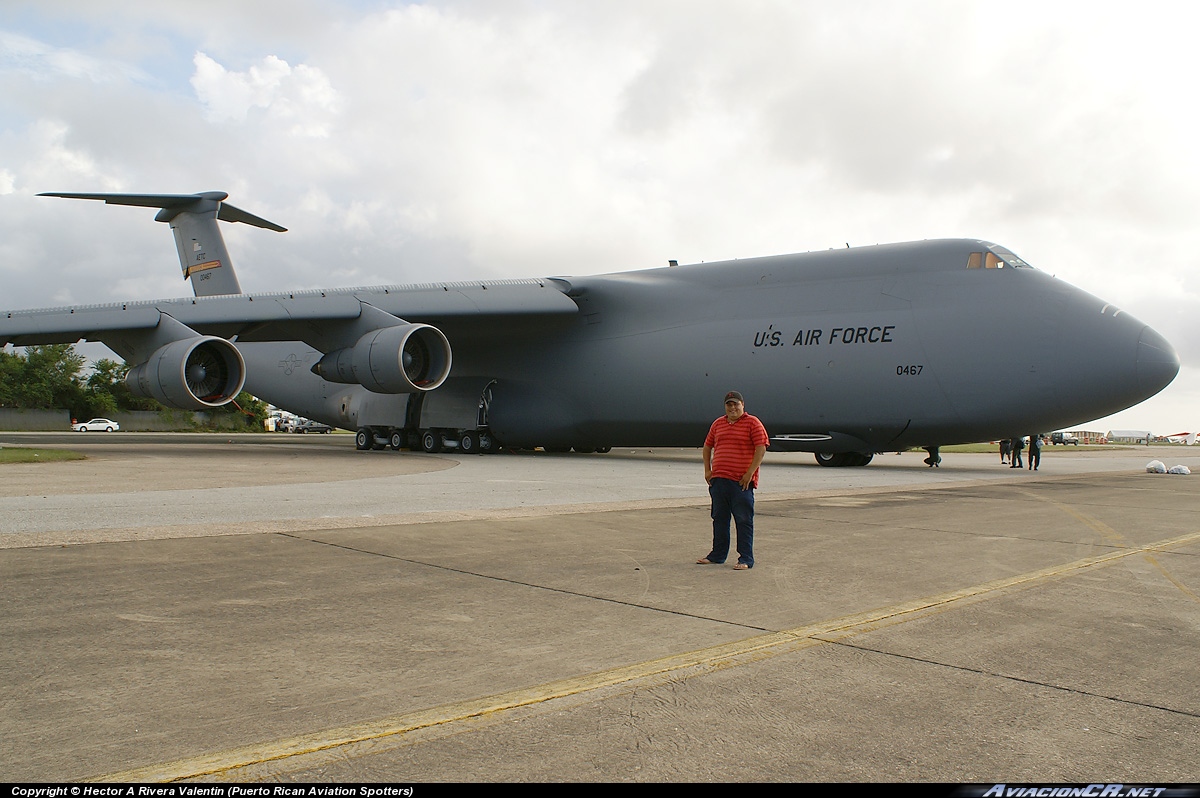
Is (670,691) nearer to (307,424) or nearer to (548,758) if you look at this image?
(548,758)

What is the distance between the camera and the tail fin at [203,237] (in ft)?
90.5

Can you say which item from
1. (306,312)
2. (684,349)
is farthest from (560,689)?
(306,312)

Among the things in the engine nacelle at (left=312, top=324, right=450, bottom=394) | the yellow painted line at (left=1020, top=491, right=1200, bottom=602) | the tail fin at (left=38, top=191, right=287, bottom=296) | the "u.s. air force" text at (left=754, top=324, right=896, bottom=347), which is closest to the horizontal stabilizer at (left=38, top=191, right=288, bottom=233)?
the tail fin at (left=38, top=191, right=287, bottom=296)

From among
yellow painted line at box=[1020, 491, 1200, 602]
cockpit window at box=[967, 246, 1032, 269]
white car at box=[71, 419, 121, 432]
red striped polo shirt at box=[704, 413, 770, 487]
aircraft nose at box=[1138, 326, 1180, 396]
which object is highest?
cockpit window at box=[967, 246, 1032, 269]

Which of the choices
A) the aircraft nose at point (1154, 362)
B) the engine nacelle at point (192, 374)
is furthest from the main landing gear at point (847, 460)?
the engine nacelle at point (192, 374)

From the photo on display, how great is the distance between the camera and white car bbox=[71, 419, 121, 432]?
59.2 metres

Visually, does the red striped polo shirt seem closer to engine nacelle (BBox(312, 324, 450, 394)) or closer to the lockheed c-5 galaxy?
the lockheed c-5 galaxy

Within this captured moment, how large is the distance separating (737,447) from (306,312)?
1659 centimetres

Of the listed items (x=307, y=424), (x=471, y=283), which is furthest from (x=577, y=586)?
(x=307, y=424)

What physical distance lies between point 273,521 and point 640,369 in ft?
47.5

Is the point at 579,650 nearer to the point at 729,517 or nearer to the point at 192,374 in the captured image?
the point at 729,517

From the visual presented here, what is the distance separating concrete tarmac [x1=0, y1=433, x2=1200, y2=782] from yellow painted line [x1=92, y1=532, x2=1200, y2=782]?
2cm

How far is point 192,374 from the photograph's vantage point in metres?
20.9

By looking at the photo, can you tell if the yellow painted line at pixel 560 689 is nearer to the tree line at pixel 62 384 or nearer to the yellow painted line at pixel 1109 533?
the yellow painted line at pixel 1109 533
